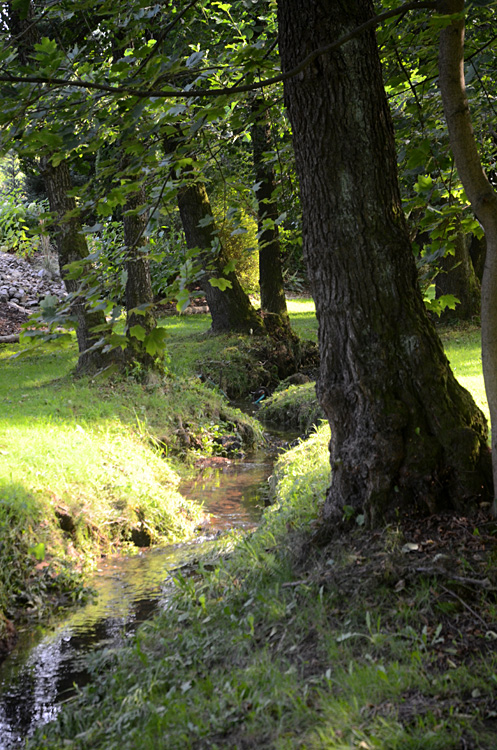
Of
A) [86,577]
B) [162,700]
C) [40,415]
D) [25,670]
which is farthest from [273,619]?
[40,415]

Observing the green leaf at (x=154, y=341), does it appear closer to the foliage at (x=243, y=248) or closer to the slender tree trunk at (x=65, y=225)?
the slender tree trunk at (x=65, y=225)

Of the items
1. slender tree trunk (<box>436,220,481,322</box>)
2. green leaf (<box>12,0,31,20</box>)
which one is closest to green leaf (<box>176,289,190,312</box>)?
green leaf (<box>12,0,31,20</box>)

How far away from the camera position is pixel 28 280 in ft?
78.1

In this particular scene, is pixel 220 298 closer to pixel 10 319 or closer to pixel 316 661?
pixel 10 319

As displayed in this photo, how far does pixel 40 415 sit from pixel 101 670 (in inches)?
192

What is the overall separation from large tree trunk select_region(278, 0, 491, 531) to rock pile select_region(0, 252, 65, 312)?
1849 cm

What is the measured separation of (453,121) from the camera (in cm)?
363

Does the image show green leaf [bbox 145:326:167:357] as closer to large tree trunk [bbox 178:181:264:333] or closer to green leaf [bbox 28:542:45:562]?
green leaf [bbox 28:542:45:562]

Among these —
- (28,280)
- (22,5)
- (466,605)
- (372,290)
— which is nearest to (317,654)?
(466,605)

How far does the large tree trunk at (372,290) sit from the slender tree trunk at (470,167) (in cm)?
33

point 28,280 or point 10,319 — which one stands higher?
point 28,280

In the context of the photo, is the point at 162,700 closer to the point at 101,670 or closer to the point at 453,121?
the point at 101,670

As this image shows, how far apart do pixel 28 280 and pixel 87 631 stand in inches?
828

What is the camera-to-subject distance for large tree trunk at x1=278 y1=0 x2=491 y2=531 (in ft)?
12.6
